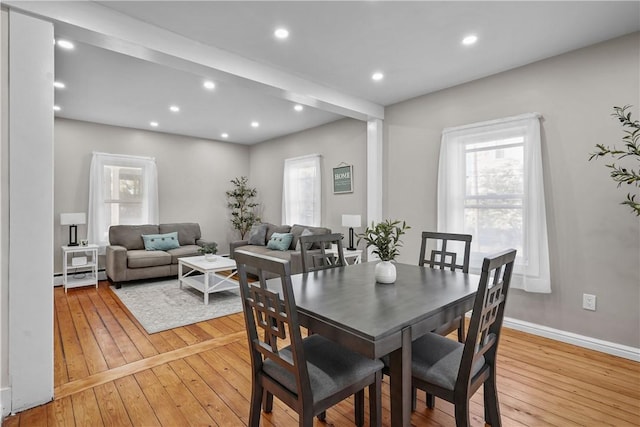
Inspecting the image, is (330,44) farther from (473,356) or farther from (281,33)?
(473,356)

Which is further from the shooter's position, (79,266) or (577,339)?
(79,266)

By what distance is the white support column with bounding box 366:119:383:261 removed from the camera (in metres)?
4.48

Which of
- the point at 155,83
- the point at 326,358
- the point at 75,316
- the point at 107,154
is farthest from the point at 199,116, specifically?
the point at 326,358

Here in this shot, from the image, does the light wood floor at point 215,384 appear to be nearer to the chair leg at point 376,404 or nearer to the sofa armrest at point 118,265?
the chair leg at point 376,404

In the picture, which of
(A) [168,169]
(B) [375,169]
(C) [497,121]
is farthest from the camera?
(A) [168,169]

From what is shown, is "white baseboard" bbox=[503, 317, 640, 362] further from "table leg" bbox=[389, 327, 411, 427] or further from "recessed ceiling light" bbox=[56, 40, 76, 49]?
"recessed ceiling light" bbox=[56, 40, 76, 49]

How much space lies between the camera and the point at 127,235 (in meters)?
5.46

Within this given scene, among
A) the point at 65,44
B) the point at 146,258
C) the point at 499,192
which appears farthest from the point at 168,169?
the point at 499,192

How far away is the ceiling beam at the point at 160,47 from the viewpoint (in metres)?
2.19

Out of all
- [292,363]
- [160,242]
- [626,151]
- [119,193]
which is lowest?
[292,363]

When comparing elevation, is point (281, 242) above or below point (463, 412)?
above

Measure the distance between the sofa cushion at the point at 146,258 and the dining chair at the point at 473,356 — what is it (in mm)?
4560

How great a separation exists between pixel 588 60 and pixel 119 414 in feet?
15.0

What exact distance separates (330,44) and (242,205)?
16.4 ft
